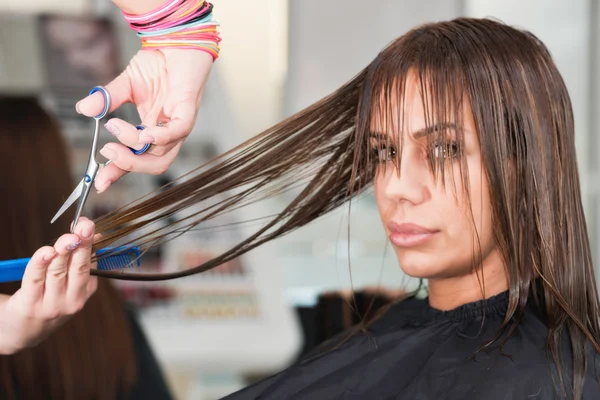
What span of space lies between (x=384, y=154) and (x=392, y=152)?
0.05 ft

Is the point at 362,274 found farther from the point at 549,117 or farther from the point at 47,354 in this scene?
the point at 549,117

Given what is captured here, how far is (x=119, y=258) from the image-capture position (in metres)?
0.93

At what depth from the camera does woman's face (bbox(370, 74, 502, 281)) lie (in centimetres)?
90

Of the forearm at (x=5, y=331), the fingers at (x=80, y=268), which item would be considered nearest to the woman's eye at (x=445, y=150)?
the fingers at (x=80, y=268)

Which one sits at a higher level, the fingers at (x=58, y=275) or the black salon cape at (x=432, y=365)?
the fingers at (x=58, y=275)

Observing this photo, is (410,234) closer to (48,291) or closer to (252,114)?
(48,291)

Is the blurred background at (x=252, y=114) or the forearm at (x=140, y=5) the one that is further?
the blurred background at (x=252, y=114)

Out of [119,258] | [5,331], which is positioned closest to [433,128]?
[119,258]

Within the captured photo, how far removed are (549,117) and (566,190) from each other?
0.31ft

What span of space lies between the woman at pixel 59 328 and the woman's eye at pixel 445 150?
2.93 ft

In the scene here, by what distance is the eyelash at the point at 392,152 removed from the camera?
900 mm

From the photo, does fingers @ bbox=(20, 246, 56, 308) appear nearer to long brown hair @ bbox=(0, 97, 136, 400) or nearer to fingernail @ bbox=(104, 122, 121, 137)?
fingernail @ bbox=(104, 122, 121, 137)

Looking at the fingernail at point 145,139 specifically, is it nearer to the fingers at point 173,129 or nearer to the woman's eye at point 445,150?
the fingers at point 173,129

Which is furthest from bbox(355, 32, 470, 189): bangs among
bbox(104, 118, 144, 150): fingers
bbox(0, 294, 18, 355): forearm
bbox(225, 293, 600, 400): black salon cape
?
bbox(0, 294, 18, 355): forearm
